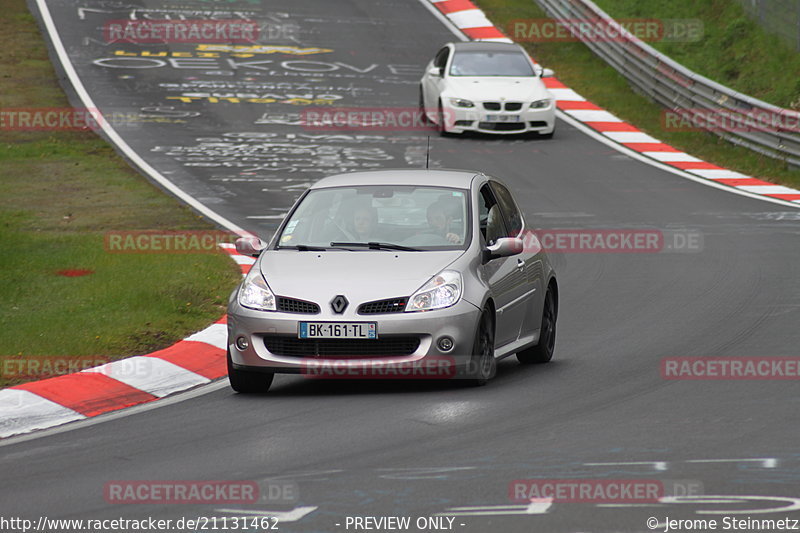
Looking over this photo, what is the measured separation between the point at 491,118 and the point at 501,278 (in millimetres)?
16516

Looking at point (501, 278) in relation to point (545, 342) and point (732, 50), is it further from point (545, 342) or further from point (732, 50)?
point (732, 50)

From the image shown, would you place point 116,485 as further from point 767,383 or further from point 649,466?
point 767,383

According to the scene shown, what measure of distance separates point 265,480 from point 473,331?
2.80 m

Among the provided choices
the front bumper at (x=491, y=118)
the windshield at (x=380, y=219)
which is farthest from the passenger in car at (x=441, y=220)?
the front bumper at (x=491, y=118)

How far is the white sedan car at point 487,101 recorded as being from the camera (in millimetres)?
27156

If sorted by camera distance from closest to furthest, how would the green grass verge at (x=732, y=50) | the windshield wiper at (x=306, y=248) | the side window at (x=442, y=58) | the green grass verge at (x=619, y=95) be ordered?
the windshield wiper at (x=306, y=248), the green grass verge at (x=619, y=95), the side window at (x=442, y=58), the green grass verge at (x=732, y=50)

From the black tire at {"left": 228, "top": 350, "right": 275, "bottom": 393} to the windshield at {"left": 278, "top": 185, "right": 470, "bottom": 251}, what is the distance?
1.05m

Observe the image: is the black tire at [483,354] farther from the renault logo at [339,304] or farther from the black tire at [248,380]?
the black tire at [248,380]

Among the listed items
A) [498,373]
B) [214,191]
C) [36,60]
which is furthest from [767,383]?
[36,60]

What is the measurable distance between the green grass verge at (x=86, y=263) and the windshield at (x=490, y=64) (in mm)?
7028

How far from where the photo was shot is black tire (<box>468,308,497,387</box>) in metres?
10.3

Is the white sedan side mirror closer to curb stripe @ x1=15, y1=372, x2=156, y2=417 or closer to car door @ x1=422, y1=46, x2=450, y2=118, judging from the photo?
car door @ x1=422, y1=46, x2=450, y2=118

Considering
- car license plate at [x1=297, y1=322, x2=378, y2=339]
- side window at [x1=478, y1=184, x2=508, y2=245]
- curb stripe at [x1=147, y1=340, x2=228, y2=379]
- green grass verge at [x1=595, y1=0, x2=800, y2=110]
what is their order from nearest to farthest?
car license plate at [x1=297, y1=322, x2=378, y2=339] < side window at [x1=478, y1=184, x2=508, y2=245] < curb stripe at [x1=147, y1=340, x2=228, y2=379] < green grass verge at [x1=595, y1=0, x2=800, y2=110]

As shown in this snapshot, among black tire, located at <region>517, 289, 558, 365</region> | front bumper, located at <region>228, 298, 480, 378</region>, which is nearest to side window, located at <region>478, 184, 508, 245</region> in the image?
black tire, located at <region>517, 289, 558, 365</region>
